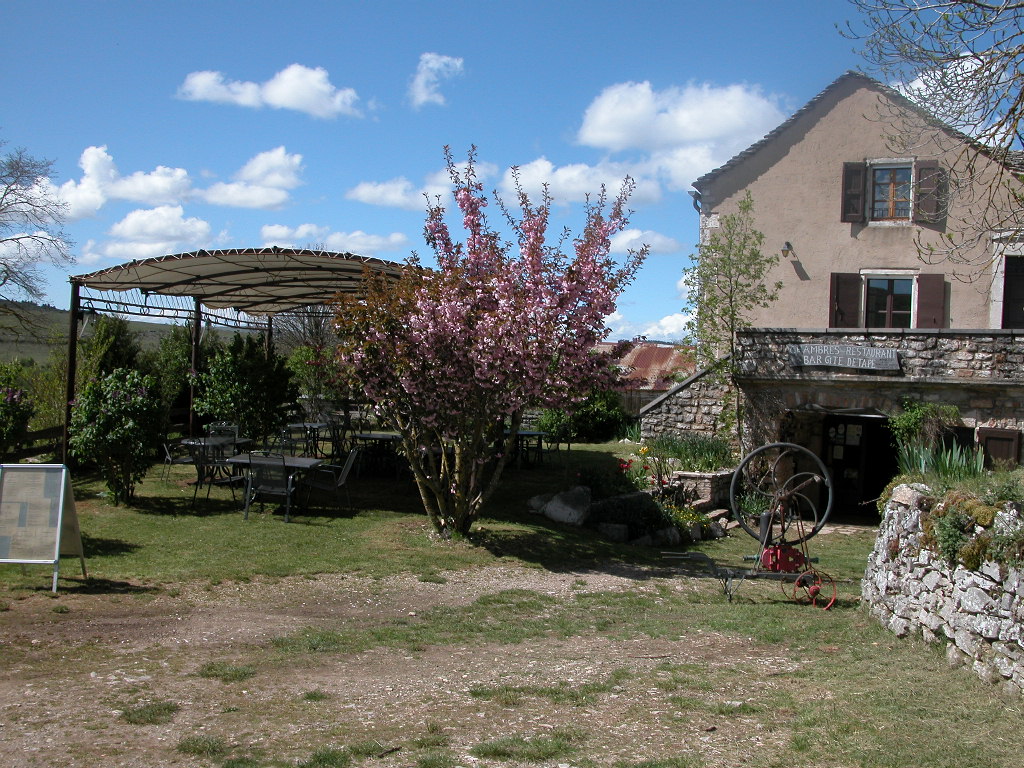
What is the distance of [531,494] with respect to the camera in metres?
13.5

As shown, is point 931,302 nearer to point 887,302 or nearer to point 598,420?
point 887,302

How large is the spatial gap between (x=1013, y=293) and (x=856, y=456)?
4677mm

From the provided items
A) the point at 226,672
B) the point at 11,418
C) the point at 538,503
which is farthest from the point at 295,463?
the point at 226,672

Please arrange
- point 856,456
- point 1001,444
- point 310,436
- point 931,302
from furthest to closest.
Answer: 1. point 931,302
2. point 856,456
3. point 310,436
4. point 1001,444

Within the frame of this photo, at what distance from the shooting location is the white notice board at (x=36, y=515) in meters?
6.84

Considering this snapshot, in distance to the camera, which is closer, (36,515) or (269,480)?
(36,515)

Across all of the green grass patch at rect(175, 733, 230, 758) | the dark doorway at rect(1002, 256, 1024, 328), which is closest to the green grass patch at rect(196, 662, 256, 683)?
the green grass patch at rect(175, 733, 230, 758)

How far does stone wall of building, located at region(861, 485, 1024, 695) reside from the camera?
16.1ft

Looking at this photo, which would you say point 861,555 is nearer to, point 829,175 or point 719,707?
point 719,707

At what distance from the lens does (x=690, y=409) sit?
50.9ft

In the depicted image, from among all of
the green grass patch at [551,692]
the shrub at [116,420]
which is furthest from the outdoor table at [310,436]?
the green grass patch at [551,692]

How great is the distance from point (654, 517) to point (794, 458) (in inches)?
200

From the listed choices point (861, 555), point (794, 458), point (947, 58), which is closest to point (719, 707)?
point (947, 58)

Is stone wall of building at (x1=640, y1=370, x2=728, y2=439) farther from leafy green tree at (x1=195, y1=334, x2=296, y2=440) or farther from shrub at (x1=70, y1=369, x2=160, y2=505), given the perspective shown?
shrub at (x1=70, y1=369, x2=160, y2=505)
